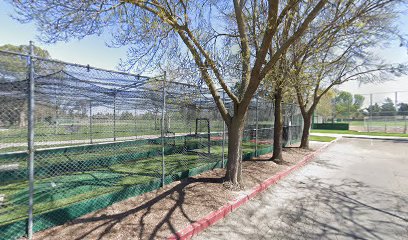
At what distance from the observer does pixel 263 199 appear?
5.42 meters

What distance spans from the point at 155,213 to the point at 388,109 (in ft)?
136

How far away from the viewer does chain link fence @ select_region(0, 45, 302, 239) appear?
143 inches

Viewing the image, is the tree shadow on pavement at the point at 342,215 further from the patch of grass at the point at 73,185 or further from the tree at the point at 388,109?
the tree at the point at 388,109

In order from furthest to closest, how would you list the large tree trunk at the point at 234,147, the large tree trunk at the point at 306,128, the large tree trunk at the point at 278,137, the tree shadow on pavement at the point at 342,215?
the large tree trunk at the point at 306,128, the large tree trunk at the point at 278,137, the large tree trunk at the point at 234,147, the tree shadow on pavement at the point at 342,215

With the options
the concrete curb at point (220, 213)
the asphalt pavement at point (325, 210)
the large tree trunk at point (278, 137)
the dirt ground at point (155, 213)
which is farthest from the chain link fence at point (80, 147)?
the asphalt pavement at point (325, 210)

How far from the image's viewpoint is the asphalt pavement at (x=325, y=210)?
3.88 m

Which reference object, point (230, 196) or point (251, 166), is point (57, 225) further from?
point (251, 166)

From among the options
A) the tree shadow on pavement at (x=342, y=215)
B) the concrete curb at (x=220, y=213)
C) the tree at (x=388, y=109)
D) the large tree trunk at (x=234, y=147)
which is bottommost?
the tree shadow on pavement at (x=342, y=215)

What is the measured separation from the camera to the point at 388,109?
111 feet

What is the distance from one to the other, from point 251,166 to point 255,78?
12.9 ft

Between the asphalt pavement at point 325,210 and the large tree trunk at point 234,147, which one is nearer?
the asphalt pavement at point 325,210

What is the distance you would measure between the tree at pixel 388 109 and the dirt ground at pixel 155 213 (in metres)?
34.2

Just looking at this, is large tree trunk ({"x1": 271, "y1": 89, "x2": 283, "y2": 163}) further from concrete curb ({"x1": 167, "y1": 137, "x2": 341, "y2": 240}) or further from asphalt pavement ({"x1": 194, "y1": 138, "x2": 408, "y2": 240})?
concrete curb ({"x1": 167, "y1": 137, "x2": 341, "y2": 240})

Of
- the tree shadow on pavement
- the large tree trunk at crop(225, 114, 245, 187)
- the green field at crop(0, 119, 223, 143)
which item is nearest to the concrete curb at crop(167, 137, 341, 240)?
the large tree trunk at crop(225, 114, 245, 187)
